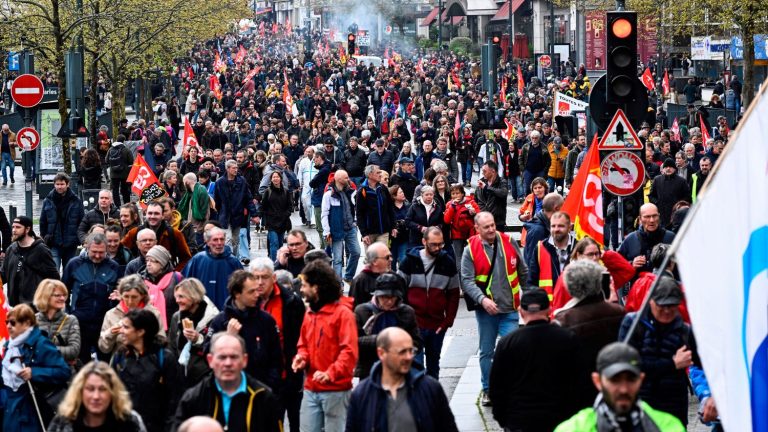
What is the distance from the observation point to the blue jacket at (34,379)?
30.6 ft

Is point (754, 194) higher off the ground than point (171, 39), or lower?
lower

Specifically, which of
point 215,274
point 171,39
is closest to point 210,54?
point 171,39

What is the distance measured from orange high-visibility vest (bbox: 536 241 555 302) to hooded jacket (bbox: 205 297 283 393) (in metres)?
2.85

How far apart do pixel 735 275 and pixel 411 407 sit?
2168mm

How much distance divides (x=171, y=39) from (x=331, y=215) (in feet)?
91.6

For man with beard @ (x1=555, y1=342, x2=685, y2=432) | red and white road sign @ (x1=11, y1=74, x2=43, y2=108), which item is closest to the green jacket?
man with beard @ (x1=555, y1=342, x2=685, y2=432)

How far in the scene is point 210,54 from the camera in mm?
91438

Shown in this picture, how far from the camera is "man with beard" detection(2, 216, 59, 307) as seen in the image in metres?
13.6

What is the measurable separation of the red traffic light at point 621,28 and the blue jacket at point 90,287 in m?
4.88

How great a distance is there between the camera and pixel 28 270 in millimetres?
13672

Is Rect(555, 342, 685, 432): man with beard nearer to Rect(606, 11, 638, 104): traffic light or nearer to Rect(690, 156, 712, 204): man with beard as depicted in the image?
Rect(606, 11, 638, 104): traffic light

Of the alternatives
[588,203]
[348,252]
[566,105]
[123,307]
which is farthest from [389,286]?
[566,105]

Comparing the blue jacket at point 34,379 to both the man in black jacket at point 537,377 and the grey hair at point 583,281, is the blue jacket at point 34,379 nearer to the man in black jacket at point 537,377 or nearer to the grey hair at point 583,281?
the man in black jacket at point 537,377

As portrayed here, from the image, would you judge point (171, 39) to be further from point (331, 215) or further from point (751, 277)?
point (751, 277)
